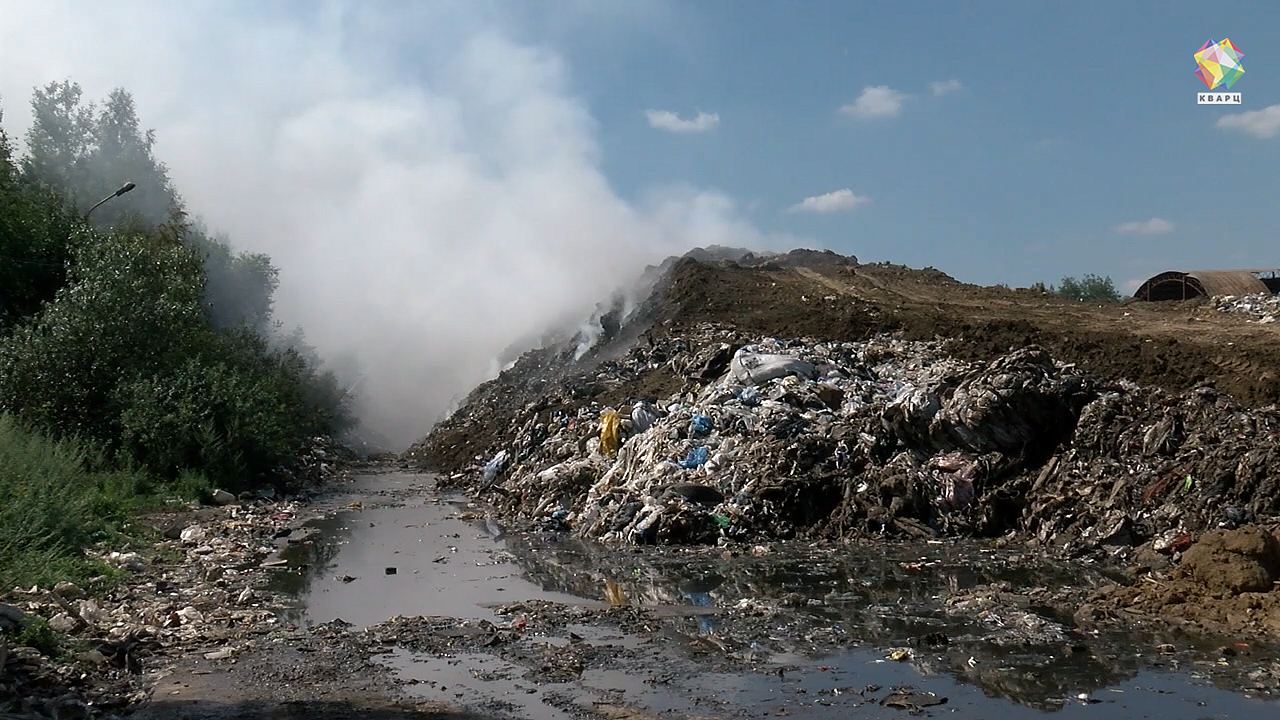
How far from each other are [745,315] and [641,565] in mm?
12123

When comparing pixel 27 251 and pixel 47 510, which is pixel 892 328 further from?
pixel 27 251

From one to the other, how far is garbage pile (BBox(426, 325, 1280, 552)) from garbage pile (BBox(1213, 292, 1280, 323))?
5428 millimetres

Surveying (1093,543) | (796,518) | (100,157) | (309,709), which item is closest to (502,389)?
(796,518)

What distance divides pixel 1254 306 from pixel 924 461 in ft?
32.2

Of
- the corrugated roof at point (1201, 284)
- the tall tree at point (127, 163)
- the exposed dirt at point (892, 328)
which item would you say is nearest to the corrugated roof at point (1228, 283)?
the corrugated roof at point (1201, 284)

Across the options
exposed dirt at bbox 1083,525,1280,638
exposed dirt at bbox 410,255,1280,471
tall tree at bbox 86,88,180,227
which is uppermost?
tall tree at bbox 86,88,180,227

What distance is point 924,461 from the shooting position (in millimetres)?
12008

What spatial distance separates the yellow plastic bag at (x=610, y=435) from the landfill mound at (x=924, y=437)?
3cm

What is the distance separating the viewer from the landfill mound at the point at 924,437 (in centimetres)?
1059

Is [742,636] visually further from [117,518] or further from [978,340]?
[978,340]

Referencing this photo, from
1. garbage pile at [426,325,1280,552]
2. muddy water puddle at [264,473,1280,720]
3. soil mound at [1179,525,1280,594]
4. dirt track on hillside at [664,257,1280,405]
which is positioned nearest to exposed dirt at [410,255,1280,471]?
dirt track on hillside at [664,257,1280,405]

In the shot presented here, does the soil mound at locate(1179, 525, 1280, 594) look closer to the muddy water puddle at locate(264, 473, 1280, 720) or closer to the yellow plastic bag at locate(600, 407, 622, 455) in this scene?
the muddy water puddle at locate(264, 473, 1280, 720)

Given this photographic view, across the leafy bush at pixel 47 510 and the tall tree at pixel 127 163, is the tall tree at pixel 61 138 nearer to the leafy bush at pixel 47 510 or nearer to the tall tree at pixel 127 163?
the tall tree at pixel 127 163

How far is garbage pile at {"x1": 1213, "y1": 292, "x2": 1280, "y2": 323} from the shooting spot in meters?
17.0
